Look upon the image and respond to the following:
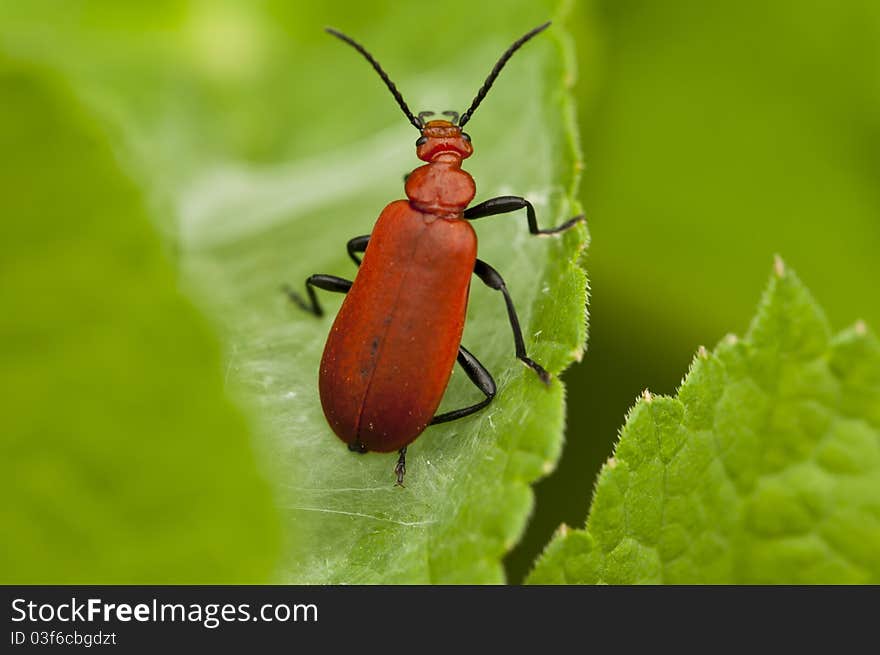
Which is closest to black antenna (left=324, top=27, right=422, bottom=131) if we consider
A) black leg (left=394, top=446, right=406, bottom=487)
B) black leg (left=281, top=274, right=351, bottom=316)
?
black leg (left=281, top=274, right=351, bottom=316)

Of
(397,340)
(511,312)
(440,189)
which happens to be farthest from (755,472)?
(440,189)

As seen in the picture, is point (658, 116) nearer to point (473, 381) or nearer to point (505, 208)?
point (505, 208)

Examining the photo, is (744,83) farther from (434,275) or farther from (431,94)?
(434,275)

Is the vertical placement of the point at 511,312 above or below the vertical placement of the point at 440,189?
below

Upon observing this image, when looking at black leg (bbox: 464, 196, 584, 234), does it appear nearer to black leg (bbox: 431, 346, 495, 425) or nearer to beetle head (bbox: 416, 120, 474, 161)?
beetle head (bbox: 416, 120, 474, 161)

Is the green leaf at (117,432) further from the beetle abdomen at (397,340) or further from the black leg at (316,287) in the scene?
the black leg at (316,287)

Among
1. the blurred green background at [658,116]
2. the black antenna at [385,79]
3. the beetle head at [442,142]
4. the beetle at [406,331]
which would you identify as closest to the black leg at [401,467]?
the beetle at [406,331]
